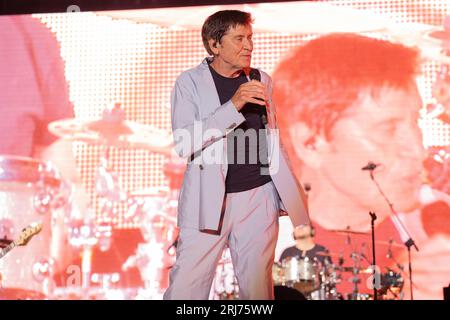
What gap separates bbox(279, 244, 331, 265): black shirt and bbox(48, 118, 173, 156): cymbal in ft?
4.34

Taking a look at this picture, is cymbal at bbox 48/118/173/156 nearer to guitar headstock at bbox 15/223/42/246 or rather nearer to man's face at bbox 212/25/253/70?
guitar headstock at bbox 15/223/42/246

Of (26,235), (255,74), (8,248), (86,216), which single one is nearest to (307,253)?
(86,216)

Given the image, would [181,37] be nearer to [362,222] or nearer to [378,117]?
[378,117]

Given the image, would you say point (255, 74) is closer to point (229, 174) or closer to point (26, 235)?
point (229, 174)

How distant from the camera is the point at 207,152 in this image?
214cm

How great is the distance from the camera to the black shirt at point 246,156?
2.17 meters

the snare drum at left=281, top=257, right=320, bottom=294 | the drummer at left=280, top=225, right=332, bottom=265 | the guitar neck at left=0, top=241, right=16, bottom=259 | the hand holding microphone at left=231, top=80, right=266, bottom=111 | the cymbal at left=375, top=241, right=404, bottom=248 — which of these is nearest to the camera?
the hand holding microphone at left=231, top=80, right=266, bottom=111

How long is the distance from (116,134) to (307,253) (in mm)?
1866

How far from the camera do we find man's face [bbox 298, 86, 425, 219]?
16.6 ft

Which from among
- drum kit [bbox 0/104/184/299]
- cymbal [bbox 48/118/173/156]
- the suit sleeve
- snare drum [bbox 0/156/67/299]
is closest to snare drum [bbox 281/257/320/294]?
drum kit [bbox 0/104/184/299]

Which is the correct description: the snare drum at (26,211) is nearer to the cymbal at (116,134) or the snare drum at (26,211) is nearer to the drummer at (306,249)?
the cymbal at (116,134)

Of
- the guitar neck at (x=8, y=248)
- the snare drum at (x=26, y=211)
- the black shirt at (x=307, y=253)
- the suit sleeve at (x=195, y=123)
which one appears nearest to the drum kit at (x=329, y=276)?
the black shirt at (x=307, y=253)

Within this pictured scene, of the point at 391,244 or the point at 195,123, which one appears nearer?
the point at 195,123
